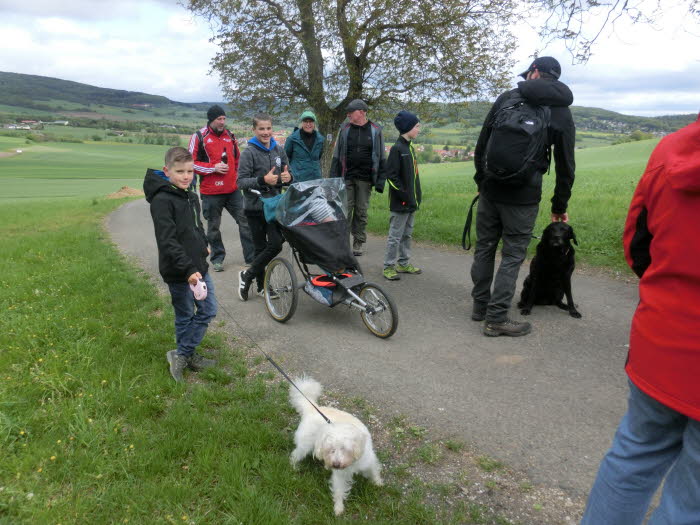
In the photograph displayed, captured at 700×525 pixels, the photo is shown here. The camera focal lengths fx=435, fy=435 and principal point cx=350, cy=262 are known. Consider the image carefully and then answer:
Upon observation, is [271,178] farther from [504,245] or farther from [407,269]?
[504,245]

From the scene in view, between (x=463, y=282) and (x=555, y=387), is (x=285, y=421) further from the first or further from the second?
(x=463, y=282)

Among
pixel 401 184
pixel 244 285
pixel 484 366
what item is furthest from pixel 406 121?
pixel 484 366

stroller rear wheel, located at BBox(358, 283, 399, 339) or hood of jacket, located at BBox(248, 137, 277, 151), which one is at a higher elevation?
hood of jacket, located at BBox(248, 137, 277, 151)

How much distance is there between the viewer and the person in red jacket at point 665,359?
1.37 meters

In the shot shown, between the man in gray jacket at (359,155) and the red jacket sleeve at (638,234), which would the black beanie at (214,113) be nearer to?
the man in gray jacket at (359,155)

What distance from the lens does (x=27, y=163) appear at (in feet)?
138

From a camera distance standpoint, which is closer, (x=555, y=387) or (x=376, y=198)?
(x=555, y=387)

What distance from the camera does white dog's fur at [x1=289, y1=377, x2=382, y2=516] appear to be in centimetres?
231

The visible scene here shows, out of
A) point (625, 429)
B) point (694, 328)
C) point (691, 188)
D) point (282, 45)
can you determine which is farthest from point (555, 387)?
point (282, 45)

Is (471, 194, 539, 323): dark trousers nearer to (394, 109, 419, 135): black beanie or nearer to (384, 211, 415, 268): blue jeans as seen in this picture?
(384, 211, 415, 268): blue jeans

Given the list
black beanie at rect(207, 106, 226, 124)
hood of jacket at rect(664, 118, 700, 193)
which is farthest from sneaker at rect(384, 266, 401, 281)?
hood of jacket at rect(664, 118, 700, 193)

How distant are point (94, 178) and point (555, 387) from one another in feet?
136

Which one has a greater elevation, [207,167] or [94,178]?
[207,167]

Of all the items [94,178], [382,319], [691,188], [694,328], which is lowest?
[94,178]
